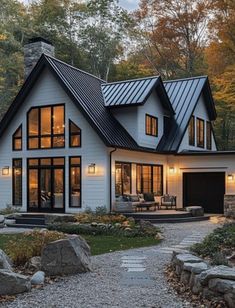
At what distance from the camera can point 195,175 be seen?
21.6 metres

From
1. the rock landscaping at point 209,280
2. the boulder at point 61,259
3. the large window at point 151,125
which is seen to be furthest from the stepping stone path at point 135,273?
the large window at point 151,125

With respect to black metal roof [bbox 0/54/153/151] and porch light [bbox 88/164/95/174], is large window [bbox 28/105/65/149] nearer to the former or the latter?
black metal roof [bbox 0/54/153/151]

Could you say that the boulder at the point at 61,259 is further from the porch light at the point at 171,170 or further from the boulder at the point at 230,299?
the porch light at the point at 171,170

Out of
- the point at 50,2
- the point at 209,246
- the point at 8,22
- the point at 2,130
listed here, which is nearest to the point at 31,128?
the point at 2,130

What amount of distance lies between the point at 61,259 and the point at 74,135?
11.7m

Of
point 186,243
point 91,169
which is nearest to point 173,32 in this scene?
point 91,169

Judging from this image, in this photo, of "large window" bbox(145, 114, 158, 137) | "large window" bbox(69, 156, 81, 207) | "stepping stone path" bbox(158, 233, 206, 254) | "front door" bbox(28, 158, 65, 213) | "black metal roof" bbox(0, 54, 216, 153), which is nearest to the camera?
"stepping stone path" bbox(158, 233, 206, 254)

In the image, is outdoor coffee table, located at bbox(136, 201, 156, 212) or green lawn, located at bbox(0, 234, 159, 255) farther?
outdoor coffee table, located at bbox(136, 201, 156, 212)

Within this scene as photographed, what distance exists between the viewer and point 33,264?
757 centimetres

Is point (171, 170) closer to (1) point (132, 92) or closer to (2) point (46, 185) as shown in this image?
(1) point (132, 92)

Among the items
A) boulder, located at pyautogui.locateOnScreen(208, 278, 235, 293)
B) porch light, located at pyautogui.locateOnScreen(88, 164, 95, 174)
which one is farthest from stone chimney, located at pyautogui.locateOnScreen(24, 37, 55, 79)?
boulder, located at pyautogui.locateOnScreen(208, 278, 235, 293)

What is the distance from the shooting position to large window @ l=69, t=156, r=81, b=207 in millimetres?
18391

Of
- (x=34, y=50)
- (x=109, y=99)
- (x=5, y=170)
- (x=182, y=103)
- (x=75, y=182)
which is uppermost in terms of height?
(x=34, y=50)

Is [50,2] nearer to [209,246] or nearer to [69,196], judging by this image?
[69,196]
